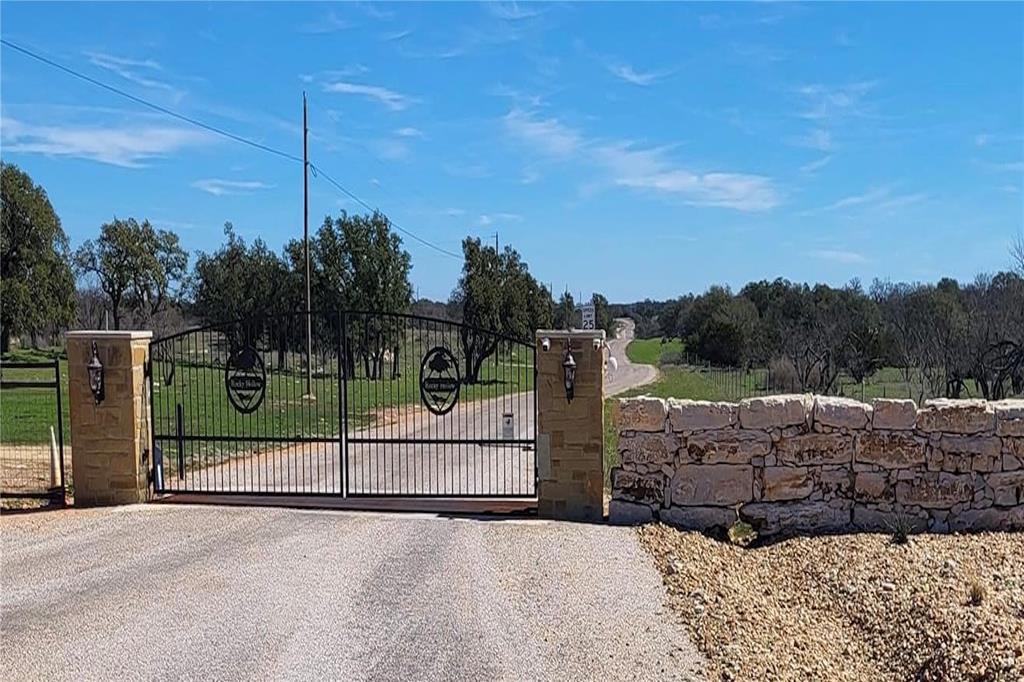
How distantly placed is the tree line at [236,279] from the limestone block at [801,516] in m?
19.7

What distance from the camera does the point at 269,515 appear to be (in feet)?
28.8

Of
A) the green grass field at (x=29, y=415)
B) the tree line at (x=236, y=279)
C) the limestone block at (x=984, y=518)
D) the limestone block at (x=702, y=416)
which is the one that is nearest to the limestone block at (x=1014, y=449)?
the limestone block at (x=984, y=518)

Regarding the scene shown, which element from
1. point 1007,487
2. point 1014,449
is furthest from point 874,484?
point 1014,449

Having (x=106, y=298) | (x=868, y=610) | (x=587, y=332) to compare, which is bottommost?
(x=868, y=610)

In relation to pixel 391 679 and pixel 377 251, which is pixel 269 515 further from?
pixel 377 251

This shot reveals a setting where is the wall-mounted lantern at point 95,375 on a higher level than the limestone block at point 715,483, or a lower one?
higher

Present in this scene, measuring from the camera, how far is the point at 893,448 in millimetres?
8312

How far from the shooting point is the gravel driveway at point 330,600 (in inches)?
201

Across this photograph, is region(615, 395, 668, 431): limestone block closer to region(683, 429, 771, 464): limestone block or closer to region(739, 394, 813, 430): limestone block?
region(683, 429, 771, 464): limestone block

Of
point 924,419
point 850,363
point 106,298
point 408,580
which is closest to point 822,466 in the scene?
point 924,419

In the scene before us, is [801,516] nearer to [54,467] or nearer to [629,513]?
[629,513]

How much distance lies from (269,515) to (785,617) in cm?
521

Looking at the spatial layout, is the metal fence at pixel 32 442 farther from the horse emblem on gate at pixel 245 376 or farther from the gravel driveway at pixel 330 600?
the horse emblem on gate at pixel 245 376

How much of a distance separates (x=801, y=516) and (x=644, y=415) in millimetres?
1825
